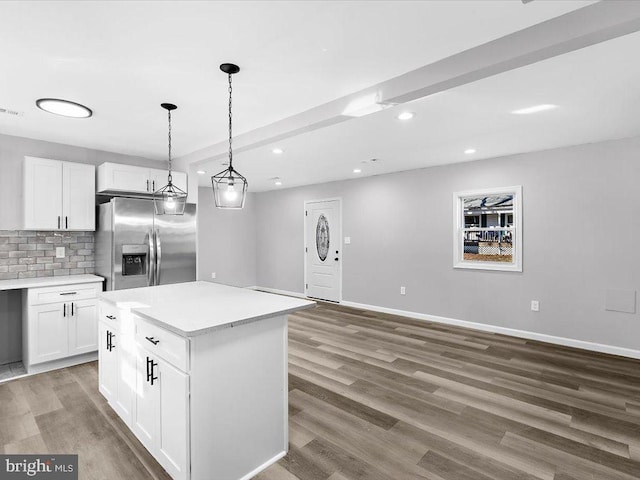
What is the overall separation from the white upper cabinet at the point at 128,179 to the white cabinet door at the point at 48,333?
56.0 inches

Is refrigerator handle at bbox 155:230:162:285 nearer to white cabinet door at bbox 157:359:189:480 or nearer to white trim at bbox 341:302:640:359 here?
white cabinet door at bbox 157:359:189:480

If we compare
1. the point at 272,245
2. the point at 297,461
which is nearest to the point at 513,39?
the point at 297,461

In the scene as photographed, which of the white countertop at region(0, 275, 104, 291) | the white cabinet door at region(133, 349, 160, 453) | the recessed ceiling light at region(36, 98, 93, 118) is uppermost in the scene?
the recessed ceiling light at region(36, 98, 93, 118)

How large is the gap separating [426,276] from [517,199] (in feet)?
5.51

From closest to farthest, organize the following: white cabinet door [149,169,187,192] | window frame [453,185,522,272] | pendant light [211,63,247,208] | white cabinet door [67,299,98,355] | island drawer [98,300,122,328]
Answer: pendant light [211,63,247,208]
island drawer [98,300,122,328]
white cabinet door [67,299,98,355]
white cabinet door [149,169,187,192]
window frame [453,185,522,272]

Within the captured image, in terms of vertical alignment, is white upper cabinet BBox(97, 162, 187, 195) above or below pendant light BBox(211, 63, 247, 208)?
above

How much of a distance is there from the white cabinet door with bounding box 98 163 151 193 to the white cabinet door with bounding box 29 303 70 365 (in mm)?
1418

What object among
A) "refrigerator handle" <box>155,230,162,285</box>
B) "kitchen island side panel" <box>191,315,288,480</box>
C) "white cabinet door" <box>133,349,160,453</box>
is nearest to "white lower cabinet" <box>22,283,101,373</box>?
"refrigerator handle" <box>155,230,162,285</box>

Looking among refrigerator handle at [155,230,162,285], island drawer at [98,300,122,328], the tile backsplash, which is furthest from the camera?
refrigerator handle at [155,230,162,285]

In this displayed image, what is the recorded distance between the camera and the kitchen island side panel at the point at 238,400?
169cm

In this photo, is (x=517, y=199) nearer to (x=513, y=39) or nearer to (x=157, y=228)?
(x=513, y=39)

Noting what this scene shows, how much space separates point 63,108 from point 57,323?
2107 mm

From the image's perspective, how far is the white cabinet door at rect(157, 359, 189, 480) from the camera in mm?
1666

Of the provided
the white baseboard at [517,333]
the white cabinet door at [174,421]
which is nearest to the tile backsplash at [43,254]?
the white cabinet door at [174,421]
